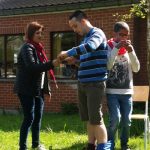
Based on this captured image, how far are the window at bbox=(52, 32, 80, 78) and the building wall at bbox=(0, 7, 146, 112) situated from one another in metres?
0.21

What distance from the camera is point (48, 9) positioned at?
1289 cm

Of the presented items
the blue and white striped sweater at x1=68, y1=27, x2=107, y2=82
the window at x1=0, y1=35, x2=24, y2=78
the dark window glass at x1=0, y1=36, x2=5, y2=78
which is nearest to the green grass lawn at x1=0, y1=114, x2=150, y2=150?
the blue and white striped sweater at x1=68, y1=27, x2=107, y2=82

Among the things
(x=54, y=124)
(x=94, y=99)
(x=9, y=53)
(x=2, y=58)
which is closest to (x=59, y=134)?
(x=54, y=124)

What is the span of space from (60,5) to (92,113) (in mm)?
7212

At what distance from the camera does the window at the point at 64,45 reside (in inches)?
512

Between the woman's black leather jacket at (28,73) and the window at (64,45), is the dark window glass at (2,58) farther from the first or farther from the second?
the woman's black leather jacket at (28,73)

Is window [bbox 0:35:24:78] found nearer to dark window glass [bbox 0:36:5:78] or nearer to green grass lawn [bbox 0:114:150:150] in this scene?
dark window glass [bbox 0:36:5:78]

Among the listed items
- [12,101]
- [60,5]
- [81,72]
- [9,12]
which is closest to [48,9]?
[60,5]

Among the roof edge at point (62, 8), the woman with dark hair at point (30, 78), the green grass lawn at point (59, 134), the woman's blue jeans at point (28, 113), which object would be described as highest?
the roof edge at point (62, 8)

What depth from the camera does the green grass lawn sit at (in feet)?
24.3

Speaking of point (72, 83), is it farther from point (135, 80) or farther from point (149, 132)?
point (149, 132)

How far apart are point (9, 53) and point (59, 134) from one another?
6104 millimetres

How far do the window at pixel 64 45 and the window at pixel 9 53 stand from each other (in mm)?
1228

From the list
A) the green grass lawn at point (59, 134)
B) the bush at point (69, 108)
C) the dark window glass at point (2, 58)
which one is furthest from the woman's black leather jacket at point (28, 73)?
the dark window glass at point (2, 58)
